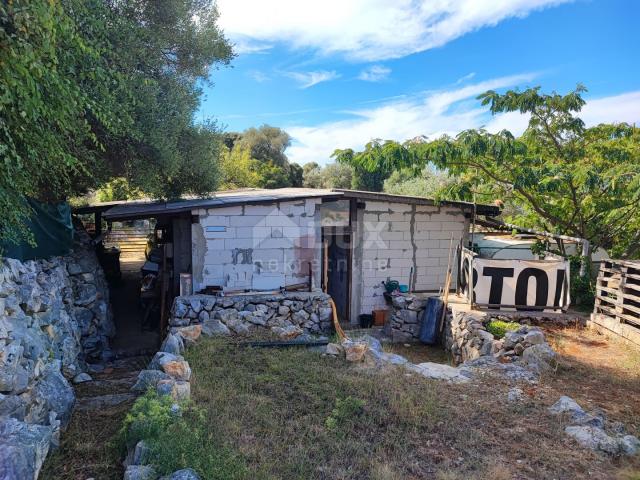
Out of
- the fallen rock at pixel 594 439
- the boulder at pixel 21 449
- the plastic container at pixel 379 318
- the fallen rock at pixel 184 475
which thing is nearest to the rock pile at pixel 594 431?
the fallen rock at pixel 594 439

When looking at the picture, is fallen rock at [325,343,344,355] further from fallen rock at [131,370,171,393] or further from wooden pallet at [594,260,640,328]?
wooden pallet at [594,260,640,328]

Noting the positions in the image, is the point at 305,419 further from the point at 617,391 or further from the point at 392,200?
the point at 392,200

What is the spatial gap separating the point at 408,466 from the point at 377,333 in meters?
6.81

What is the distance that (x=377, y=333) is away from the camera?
10.6 meters

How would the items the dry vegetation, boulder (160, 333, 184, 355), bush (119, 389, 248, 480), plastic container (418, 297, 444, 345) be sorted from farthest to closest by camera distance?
plastic container (418, 297, 444, 345)
boulder (160, 333, 184, 355)
the dry vegetation
bush (119, 389, 248, 480)

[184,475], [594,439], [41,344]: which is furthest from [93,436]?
[594,439]

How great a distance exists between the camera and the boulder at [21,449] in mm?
2816

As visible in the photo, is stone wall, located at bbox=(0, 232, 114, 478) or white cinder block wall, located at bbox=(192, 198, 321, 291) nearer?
stone wall, located at bbox=(0, 232, 114, 478)

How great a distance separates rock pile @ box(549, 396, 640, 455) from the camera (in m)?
4.12

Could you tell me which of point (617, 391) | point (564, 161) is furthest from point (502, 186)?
point (617, 391)

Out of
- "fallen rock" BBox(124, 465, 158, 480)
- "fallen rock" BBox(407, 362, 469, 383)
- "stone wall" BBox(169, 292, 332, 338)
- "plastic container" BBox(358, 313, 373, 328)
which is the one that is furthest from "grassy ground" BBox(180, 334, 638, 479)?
"plastic container" BBox(358, 313, 373, 328)

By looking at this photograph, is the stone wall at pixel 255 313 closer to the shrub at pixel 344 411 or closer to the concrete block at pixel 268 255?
the concrete block at pixel 268 255

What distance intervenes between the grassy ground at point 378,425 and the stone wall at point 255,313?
1853mm

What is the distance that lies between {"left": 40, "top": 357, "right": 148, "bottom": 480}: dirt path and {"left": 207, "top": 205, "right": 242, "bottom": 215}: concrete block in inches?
156
